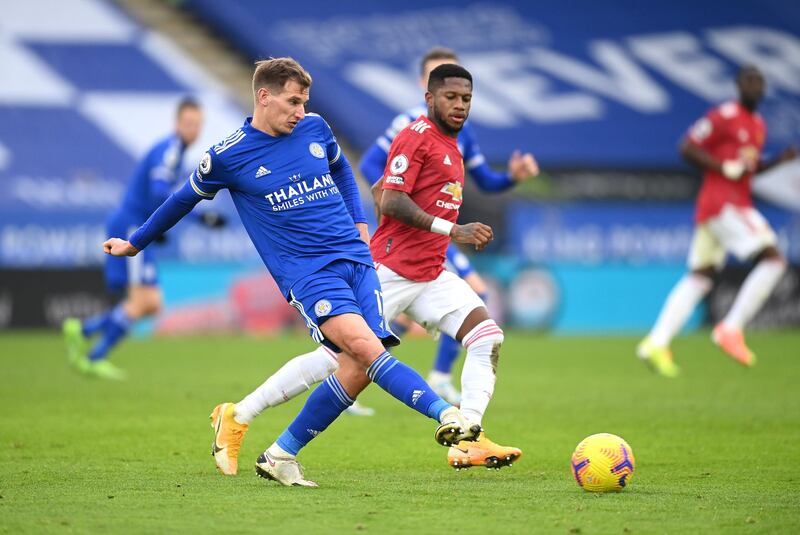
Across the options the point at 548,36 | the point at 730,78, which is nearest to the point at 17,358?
the point at 548,36

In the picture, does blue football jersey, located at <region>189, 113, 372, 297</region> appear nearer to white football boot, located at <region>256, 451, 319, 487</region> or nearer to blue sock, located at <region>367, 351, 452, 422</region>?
blue sock, located at <region>367, 351, 452, 422</region>

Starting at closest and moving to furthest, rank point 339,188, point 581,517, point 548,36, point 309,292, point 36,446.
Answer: point 581,517
point 309,292
point 339,188
point 36,446
point 548,36

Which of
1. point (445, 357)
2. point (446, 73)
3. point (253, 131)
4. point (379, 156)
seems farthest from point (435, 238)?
point (445, 357)

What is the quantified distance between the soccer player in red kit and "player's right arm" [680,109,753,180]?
6.50m

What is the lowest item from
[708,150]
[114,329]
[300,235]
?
[114,329]

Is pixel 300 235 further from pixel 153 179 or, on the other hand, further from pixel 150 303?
pixel 150 303

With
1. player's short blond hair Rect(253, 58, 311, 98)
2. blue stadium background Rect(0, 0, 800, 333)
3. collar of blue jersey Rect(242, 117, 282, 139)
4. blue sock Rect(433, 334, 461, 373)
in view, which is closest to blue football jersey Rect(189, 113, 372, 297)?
collar of blue jersey Rect(242, 117, 282, 139)

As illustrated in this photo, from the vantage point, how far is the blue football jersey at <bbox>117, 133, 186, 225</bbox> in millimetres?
12961

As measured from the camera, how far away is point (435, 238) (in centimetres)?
773

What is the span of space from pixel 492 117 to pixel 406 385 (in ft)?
66.4

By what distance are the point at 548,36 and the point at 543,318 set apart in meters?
8.51

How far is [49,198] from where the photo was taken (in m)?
24.3

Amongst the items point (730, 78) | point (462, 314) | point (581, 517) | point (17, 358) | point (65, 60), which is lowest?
point (17, 358)

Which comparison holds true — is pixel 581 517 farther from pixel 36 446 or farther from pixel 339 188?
pixel 36 446
